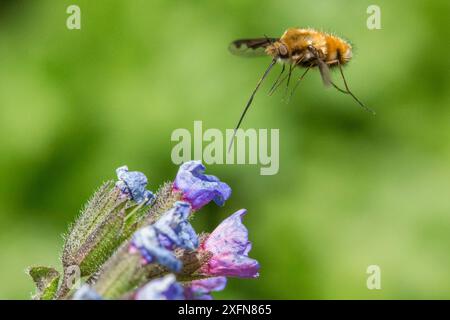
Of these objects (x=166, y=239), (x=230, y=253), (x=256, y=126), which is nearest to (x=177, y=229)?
(x=166, y=239)

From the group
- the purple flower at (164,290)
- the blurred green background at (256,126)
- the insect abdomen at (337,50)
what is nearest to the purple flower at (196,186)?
the purple flower at (164,290)

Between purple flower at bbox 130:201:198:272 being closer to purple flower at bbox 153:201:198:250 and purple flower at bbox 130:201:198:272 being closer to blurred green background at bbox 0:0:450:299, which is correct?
purple flower at bbox 153:201:198:250

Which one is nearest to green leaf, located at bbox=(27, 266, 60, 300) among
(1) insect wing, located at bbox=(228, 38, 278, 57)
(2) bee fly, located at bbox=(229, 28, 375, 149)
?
(2) bee fly, located at bbox=(229, 28, 375, 149)

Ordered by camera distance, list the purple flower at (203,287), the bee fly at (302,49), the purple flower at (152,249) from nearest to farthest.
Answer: the purple flower at (152,249) → the purple flower at (203,287) → the bee fly at (302,49)

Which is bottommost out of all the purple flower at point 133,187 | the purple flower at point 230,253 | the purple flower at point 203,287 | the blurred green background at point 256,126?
the purple flower at point 203,287

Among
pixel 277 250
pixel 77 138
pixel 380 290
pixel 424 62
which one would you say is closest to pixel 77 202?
pixel 77 138

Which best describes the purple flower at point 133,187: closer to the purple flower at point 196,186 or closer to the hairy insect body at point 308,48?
the purple flower at point 196,186
